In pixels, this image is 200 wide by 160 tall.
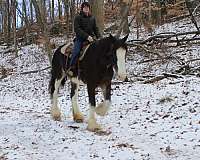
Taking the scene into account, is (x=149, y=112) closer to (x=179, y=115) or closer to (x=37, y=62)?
(x=179, y=115)

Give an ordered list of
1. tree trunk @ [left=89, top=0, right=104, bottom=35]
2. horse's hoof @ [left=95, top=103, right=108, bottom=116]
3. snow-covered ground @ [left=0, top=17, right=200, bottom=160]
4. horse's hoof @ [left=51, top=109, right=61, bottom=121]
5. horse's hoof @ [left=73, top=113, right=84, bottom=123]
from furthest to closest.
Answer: tree trunk @ [left=89, top=0, right=104, bottom=35], horse's hoof @ [left=51, top=109, right=61, bottom=121], horse's hoof @ [left=73, top=113, right=84, bottom=123], horse's hoof @ [left=95, top=103, right=108, bottom=116], snow-covered ground @ [left=0, top=17, right=200, bottom=160]

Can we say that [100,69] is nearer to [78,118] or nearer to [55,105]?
[78,118]

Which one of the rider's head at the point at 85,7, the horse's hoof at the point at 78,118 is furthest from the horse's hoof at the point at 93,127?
the rider's head at the point at 85,7

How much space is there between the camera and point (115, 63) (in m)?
8.97

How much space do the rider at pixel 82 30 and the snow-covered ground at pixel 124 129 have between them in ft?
5.67

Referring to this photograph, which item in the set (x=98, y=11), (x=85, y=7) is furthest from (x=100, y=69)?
(x=98, y=11)

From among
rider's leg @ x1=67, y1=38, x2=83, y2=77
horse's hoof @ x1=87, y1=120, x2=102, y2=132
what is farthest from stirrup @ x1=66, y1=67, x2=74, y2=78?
horse's hoof @ x1=87, y1=120, x2=102, y2=132

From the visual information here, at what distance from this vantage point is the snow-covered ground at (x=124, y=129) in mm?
7434

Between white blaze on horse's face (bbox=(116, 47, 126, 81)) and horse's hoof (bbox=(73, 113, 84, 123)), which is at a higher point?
white blaze on horse's face (bbox=(116, 47, 126, 81))

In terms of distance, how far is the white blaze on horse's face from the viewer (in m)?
8.75

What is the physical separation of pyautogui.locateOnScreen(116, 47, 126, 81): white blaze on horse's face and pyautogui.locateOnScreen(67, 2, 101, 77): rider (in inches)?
54.3

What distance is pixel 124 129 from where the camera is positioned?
32.4ft

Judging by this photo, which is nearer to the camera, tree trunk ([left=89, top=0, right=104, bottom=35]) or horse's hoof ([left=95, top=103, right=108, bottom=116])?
horse's hoof ([left=95, top=103, right=108, bottom=116])

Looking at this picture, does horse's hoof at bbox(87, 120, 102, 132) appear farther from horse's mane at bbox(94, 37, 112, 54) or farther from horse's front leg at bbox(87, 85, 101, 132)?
horse's mane at bbox(94, 37, 112, 54)
